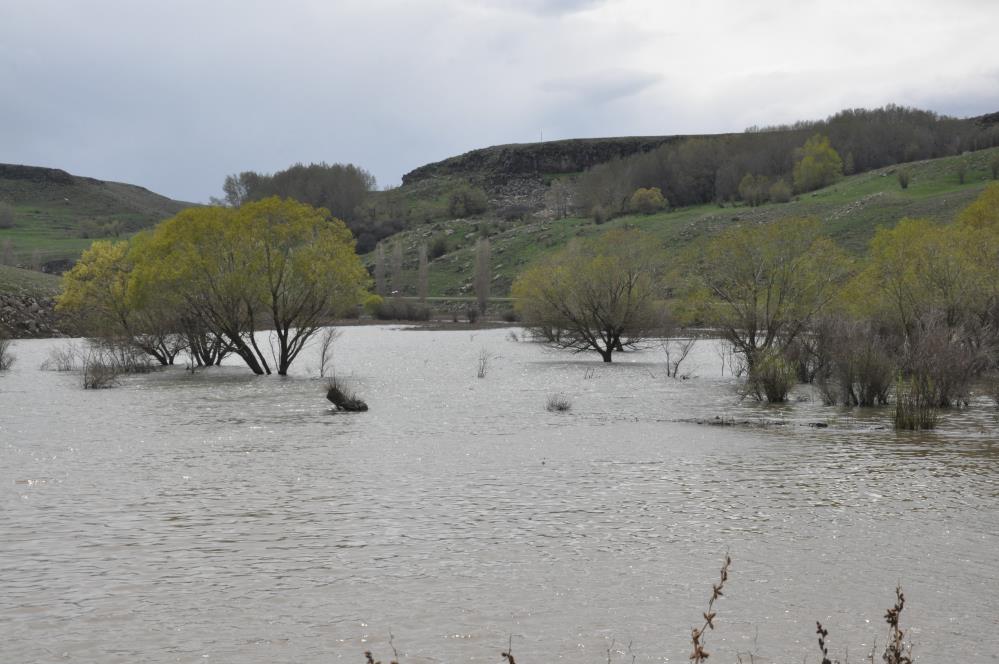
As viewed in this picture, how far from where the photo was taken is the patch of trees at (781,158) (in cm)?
14012

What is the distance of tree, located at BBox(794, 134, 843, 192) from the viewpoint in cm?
13550

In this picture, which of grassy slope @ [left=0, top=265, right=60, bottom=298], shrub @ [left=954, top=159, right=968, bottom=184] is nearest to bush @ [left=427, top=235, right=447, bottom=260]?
grassy slope @ [left=0, top=265, right=60, bottom=298]

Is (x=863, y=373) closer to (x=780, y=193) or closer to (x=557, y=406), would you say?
(x=557, y=406)

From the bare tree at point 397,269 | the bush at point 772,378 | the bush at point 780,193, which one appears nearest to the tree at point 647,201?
the bush at point 780,193

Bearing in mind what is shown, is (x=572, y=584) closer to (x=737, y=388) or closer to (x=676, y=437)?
(x=676, y=437)

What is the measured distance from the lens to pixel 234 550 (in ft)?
38.4

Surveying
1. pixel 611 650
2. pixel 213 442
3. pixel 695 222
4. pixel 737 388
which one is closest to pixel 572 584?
pixel 611 650

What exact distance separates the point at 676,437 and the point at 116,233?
629 feet

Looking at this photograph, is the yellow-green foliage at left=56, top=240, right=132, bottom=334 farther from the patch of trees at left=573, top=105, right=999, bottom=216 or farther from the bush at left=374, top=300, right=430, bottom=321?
the patch of trees at left=573, top=105, right=999, bottom=216

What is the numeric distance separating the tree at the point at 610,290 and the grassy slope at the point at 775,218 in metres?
51.6

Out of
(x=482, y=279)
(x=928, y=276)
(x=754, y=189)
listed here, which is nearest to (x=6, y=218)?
(x=482, y=279)

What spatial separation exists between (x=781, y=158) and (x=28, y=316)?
122424mm

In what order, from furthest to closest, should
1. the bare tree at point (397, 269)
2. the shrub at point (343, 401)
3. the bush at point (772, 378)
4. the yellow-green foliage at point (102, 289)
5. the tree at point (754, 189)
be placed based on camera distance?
the bare tree at point (397, 269)
the tree at point (754, 189)
the yellow-green foliage at point (102, 289)
the bush at point (772, 378)
the shrub at point (343, 401)

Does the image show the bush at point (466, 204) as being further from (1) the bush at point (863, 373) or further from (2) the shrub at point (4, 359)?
(1) the bush at point (863, 373)
